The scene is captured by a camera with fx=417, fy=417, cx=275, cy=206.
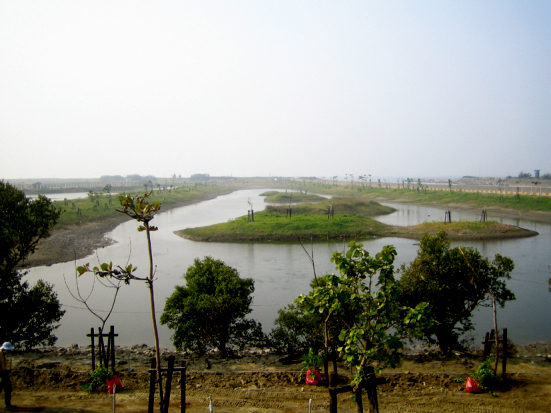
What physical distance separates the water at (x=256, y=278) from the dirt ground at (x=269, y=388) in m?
2.83

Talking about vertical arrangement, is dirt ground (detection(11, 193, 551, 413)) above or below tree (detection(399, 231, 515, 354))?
below

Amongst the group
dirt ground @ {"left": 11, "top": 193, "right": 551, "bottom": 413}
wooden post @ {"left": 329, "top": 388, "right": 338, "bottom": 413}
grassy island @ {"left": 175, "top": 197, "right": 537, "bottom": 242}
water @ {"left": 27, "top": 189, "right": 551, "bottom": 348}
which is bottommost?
water @ {"left": 27, "top": 189, "right": 551, "bottom": 348}

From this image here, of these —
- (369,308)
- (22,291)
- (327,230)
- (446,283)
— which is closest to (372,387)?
(369,308)

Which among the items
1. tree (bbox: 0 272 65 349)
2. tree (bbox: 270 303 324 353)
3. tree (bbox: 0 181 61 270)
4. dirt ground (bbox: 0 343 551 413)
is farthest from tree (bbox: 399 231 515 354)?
tree (bbox: 0 181 61 270)

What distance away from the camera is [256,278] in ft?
69.2

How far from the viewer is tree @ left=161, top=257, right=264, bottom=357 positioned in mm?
9930

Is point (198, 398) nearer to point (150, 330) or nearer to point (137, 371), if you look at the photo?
point (137, 371)

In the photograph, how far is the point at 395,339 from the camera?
14.1 ft

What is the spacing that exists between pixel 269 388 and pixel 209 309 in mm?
2685

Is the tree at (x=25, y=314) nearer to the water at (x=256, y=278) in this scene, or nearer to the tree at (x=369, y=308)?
the water at (x=256, y=278)

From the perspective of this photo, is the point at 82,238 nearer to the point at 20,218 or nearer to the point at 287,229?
the point at 287,229

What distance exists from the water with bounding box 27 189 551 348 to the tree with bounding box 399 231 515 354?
12.6 ft

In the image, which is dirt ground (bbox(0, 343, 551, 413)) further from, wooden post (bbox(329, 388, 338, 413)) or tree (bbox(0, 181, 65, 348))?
wooden post (bbox(329, 388, 338, 413))

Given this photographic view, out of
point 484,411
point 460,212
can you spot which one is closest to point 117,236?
point 484,411
